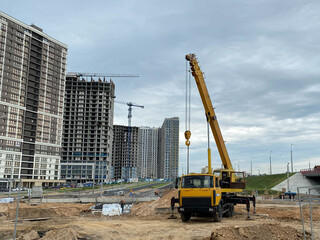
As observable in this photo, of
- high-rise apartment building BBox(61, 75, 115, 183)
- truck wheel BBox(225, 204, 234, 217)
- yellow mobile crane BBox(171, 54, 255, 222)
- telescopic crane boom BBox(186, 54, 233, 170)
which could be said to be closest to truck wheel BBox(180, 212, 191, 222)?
yellow mobile crane BBox(171, 54, 255, 222)

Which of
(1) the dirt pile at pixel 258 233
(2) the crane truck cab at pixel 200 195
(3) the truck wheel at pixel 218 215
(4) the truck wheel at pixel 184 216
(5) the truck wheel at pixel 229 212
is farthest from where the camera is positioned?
(5) the truck wheel at pixel 229 212

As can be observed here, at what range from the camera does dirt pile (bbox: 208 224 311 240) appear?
15624 millimetres

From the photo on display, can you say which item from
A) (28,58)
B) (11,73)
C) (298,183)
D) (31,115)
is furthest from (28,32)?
(298,183)

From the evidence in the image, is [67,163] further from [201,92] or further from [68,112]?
[201,92]

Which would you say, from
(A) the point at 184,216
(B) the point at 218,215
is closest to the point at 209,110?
(B) the point at 218,215

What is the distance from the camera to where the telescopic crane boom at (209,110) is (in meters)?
28.3

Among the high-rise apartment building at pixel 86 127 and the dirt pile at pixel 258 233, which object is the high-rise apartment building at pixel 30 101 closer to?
the high-rise apartment building at pixel 86 127

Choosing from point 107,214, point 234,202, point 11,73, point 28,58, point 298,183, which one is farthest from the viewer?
point 28,58

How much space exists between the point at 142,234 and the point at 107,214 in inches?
536

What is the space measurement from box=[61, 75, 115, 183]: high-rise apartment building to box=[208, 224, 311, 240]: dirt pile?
506 ft

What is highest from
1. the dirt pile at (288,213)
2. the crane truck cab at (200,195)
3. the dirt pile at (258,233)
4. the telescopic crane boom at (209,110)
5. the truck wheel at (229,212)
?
the telescopic crane boom at (209,110)

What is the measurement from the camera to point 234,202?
25.5 meters

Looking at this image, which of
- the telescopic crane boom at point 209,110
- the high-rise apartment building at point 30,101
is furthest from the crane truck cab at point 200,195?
the high-rise apartment building at point 30,101

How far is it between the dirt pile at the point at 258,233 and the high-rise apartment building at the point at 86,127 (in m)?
154
